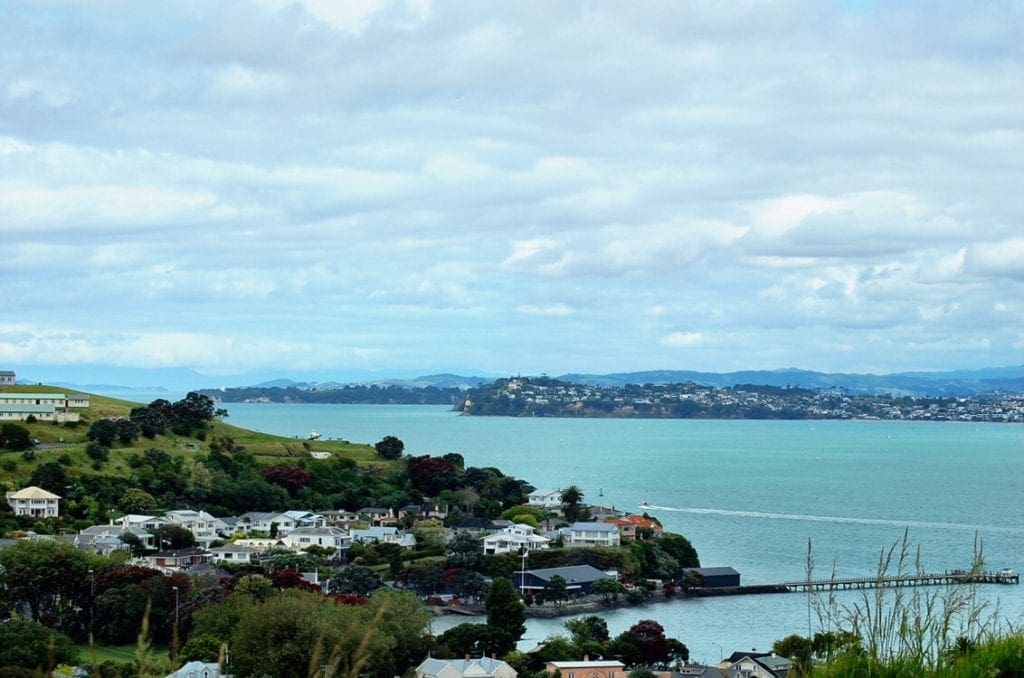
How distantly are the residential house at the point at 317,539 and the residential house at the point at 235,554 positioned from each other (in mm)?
1804

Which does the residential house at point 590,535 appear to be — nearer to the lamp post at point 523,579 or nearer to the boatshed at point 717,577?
the lamp post at point 523,579

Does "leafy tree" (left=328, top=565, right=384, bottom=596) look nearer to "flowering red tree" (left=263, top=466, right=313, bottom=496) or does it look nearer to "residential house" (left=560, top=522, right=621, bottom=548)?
"residential house" (left=560, top=522, right=621, bottom=548)

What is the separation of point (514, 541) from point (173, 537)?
11412 mm

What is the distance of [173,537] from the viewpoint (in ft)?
129

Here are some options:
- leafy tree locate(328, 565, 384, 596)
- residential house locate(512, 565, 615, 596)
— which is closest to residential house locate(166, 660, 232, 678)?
leafy tree locate(328, 565, 384, 596)

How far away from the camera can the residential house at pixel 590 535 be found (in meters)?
43.1

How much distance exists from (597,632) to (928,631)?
2478cm

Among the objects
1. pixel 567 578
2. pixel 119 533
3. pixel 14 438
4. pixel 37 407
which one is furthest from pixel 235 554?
pixel 37 407

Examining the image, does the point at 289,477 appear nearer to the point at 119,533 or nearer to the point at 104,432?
the point at 104,432

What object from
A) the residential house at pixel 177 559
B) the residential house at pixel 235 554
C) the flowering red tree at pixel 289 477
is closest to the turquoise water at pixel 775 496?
the residential house at pixel 235 554

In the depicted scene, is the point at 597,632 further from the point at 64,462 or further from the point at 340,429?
the point at 340,429

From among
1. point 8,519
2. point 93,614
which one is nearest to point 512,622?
point 93,614

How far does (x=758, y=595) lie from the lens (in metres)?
38.1

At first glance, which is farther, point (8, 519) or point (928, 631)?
point (8, 519)
